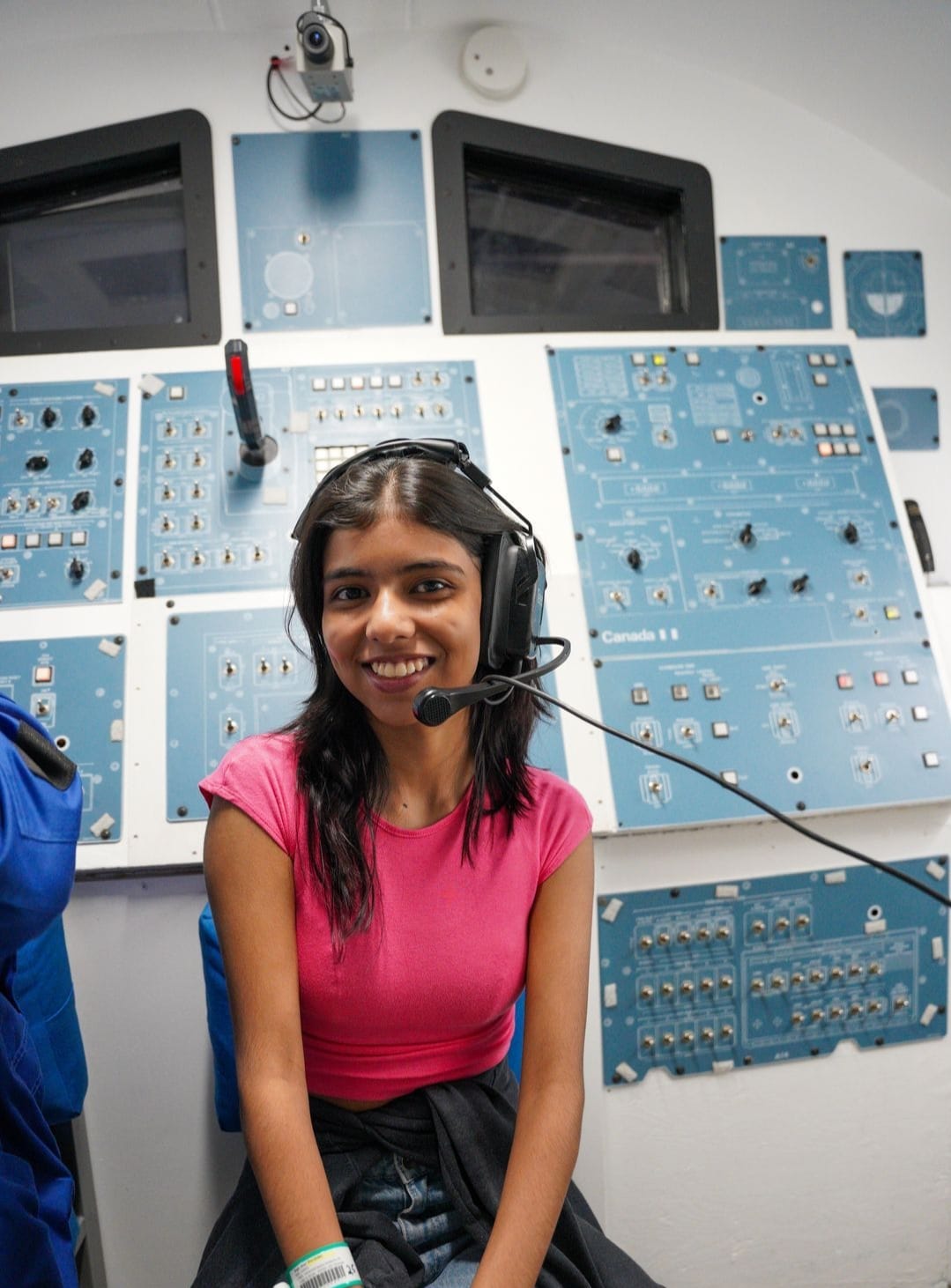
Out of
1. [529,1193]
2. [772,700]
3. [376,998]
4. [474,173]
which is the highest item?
[474,173]

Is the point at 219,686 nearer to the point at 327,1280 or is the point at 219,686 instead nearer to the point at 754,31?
the point at 327,1280

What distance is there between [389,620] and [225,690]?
0.82 meters

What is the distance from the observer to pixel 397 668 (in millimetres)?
1050

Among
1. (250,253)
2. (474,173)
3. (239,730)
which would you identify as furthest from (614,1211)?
(474,173)

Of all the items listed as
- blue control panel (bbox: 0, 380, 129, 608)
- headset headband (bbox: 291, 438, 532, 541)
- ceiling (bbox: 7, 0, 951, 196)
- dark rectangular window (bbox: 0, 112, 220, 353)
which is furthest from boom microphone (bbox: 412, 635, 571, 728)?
ceiling (bbox: 7, 0, 951, 196)

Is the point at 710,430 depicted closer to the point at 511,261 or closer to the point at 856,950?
the point at 511,261

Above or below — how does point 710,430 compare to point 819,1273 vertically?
above

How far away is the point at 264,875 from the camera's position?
104cm

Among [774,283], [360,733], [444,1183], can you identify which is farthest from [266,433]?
[444,1183]

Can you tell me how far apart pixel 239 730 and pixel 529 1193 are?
3.16ft

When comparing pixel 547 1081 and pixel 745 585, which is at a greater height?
pixel 745 585

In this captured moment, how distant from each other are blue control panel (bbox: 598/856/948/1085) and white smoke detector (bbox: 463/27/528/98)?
1.84 meters

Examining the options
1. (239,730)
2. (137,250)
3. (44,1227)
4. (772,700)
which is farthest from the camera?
(137,250)

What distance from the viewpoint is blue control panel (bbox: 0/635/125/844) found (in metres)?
1.66
